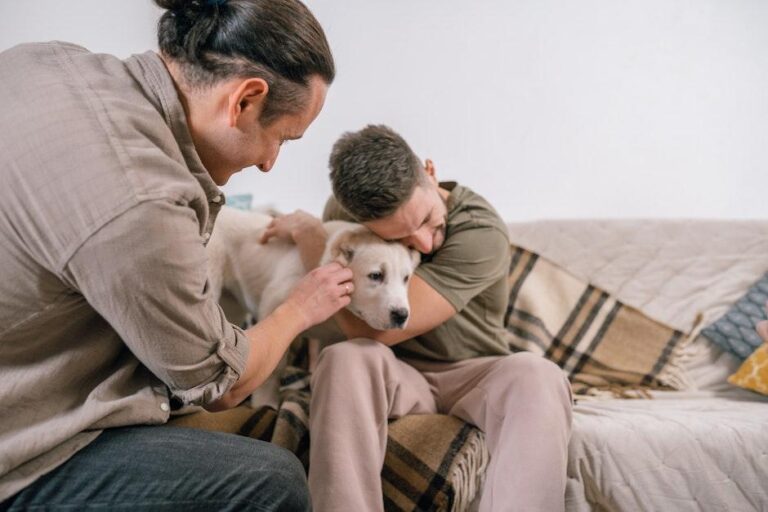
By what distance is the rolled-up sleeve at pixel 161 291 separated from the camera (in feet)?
2.56

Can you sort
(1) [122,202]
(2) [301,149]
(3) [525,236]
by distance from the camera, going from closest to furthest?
(1) [122,202], (3) [525,236], (2) [301,149]

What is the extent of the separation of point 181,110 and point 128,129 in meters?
0.14

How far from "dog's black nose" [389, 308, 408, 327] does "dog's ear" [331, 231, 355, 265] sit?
198 millimetres

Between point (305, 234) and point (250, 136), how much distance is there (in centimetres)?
83

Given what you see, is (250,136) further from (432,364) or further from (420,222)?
(432,364)

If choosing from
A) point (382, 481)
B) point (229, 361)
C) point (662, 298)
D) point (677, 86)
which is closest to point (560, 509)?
point (382, 481)

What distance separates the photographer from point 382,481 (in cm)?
141

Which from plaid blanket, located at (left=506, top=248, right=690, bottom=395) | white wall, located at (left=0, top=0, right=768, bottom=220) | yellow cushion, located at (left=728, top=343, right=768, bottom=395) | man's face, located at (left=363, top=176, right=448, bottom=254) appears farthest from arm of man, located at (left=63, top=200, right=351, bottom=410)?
white wall, located at (left=0, top=0, right=768, bottom=220)

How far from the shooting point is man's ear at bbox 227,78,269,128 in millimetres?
920

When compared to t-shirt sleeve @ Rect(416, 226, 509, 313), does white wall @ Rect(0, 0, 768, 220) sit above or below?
above

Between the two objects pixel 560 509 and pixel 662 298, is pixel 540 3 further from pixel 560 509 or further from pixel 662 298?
pixel 560 509

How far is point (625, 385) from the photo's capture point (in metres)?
1.98

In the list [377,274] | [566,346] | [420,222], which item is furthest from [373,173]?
[566,346]

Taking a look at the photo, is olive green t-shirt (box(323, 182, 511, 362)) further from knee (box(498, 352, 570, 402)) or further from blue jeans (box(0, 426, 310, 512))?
blue jeans (box(0, 426, 310, 512))
